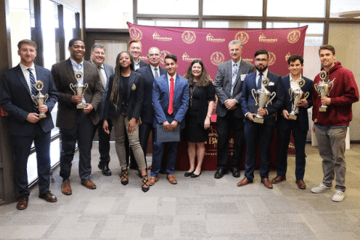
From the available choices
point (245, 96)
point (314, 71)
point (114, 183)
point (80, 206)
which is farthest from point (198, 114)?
point (314, 71)

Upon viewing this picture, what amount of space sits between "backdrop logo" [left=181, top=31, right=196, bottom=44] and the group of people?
149 centimetres

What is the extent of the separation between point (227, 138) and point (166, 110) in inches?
37.1

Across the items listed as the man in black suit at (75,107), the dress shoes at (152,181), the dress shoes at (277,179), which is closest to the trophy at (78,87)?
the man in black suit at (75,107)

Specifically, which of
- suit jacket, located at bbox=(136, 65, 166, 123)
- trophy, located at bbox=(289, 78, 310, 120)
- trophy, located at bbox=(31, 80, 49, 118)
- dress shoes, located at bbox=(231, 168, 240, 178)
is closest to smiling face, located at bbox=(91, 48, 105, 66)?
suit jacket, located at bbox=(136, 65, 166, 123)

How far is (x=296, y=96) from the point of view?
3.32 m

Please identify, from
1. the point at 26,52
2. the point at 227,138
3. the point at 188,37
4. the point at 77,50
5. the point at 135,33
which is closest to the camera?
the point at 26,52

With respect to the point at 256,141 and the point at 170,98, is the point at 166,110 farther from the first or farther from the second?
the point at 256,141

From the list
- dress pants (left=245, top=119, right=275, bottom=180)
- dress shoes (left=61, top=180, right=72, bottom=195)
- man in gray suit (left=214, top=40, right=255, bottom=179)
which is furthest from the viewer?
man in gray suit (left=214, top=40, right=255, bottom=179)

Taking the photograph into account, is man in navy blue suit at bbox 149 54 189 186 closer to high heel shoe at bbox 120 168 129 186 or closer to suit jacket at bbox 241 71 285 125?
high heel shoe at bbox 120 168 129 186

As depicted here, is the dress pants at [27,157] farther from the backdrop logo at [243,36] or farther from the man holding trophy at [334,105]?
the backdrop logo at [243,36]

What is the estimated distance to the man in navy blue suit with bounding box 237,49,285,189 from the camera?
11.2ft

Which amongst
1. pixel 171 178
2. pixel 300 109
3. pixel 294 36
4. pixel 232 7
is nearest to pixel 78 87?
pixel 171 178

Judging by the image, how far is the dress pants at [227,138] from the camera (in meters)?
3.89

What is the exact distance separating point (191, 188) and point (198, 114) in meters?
0.93
